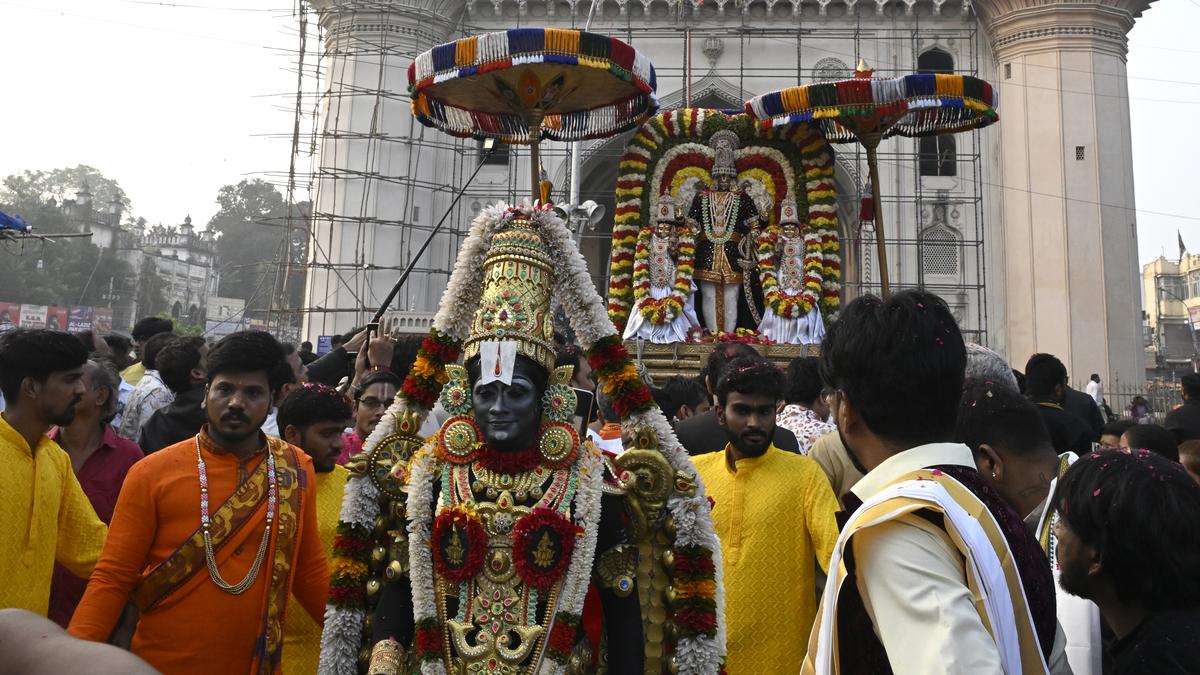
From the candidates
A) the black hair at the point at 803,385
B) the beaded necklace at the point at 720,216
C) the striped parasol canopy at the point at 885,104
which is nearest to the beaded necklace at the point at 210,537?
the black hair at the point at 803,385

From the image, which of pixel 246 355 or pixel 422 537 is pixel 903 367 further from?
pixel 246 355

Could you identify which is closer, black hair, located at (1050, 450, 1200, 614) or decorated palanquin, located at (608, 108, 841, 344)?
black hair, located at (1050, 450, 1200, 614)

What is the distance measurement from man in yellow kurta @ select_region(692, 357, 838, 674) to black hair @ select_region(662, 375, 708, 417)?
2.26 metres

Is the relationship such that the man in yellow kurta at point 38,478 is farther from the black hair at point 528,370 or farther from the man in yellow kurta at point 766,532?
the man in yellow kurta at point 766,532

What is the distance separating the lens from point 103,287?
4366 centimetres

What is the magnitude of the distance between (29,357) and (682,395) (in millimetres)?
3860

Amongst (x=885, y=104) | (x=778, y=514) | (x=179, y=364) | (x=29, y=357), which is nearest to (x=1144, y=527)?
(x=778, y=514)

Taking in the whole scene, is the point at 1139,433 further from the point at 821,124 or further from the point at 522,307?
the point at 821,124

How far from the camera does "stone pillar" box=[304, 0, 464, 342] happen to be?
22078 millimetres

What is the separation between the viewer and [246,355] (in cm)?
329

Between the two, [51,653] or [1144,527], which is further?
[1144,527]

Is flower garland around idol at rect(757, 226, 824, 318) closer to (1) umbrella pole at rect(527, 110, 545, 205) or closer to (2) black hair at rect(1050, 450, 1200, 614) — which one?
(1) umbrella pole at rect(527, 110, 545, 205)

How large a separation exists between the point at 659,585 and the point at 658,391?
3115mm

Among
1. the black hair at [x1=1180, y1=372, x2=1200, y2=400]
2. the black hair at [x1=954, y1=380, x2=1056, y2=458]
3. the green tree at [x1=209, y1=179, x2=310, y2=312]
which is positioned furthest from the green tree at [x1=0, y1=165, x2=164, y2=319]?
the black hair at [x1=954, y1=380, x2=1056, y2=458]
